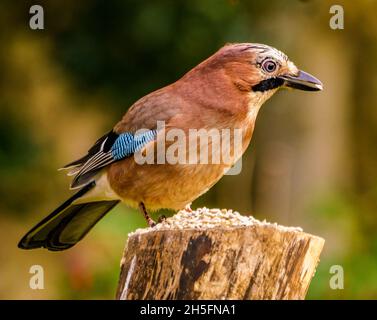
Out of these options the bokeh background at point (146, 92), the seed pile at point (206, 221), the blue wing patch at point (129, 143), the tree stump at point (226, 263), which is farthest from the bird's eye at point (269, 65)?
the bokeh background at point (146, 92)

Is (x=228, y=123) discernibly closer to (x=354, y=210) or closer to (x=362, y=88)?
(x=354, y=210)

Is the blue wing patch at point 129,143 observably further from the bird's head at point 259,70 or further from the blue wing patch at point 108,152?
the bird's head at point 259,70

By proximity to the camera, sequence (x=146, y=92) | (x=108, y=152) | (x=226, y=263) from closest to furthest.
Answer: (x=226, y=263) < (x=108, y=152) < (x=146, y=92)

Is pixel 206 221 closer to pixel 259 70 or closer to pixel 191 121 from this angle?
pixel 191 121

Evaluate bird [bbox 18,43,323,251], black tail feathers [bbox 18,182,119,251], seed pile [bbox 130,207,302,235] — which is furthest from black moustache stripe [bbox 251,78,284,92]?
black tail feathers [bbox 18,182,119,251]

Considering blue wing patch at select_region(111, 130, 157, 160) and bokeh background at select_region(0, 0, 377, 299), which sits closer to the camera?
blue wing patch at select_region(111, 130, 157, 160)

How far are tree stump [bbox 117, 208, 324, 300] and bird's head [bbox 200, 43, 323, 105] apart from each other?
131 centimetres

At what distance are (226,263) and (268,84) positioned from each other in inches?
63.4

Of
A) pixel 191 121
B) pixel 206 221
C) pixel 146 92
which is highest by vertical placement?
pixel 146 92

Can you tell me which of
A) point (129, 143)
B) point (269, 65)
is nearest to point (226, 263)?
point (129, 143)

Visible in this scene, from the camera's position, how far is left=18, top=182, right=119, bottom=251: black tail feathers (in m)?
6.22

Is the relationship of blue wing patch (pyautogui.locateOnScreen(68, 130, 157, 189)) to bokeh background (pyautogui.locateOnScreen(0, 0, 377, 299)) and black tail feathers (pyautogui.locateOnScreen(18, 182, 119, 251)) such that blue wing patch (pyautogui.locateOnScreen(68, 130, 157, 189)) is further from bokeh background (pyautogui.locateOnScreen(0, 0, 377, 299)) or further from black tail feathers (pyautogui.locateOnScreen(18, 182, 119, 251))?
bokeh background (pyautogui.locateOnScreen(0, 0, 377, 299))

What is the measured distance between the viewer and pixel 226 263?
15.3 ft

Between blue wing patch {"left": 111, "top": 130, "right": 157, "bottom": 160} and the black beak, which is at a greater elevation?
the black beak
